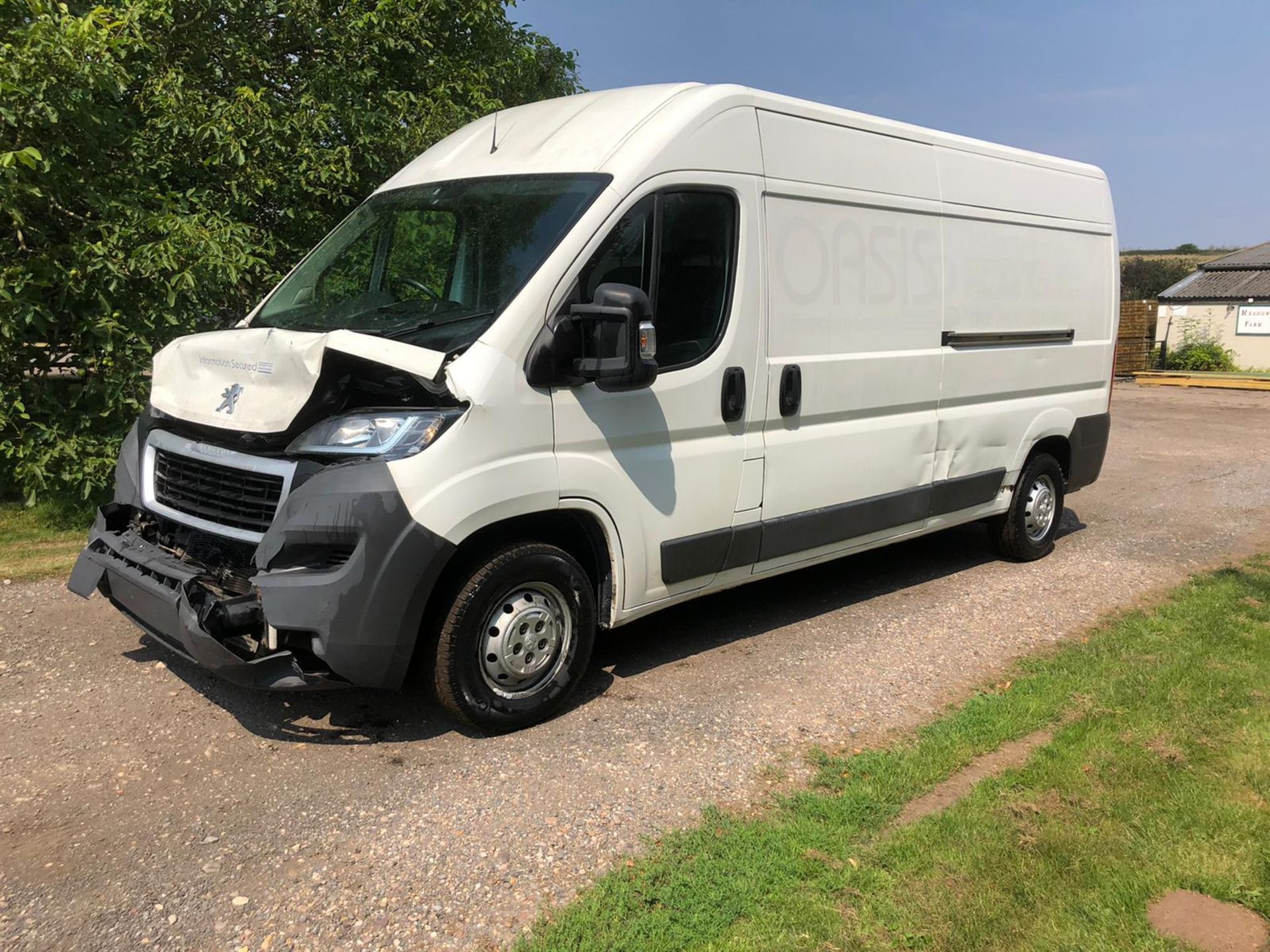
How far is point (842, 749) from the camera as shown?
4.25 metres

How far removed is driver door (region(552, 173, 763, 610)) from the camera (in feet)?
13.9

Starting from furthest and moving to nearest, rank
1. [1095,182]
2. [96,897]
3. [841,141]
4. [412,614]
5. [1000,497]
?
1. [1095,182]
2. [1000,497]
3. [841,141]
4. [412,614]
5. [96,897]

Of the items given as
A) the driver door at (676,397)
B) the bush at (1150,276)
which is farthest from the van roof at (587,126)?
the bush at (1150,276)

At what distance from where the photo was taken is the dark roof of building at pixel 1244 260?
4094 centimetres

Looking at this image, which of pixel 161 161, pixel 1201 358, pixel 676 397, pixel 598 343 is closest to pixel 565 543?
pixel 676 397

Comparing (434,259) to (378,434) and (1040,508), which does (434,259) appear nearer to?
(378,434)

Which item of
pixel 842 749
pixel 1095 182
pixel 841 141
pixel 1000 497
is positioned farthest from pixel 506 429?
pixel 1095 182

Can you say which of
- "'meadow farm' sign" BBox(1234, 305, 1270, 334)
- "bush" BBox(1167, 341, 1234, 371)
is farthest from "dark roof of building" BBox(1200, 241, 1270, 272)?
"bush" BBox(1167, 341, 1234, 371)

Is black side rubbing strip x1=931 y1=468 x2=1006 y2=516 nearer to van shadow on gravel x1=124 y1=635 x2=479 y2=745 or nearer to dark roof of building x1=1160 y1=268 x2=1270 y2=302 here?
van shadow on gravel x1=124 y1=635 x2=479 y2=745

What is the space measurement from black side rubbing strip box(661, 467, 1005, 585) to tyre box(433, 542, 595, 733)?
0.55 meters

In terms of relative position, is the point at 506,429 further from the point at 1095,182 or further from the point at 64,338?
the point at 1095,182

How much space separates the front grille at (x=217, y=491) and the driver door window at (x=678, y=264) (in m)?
1.50

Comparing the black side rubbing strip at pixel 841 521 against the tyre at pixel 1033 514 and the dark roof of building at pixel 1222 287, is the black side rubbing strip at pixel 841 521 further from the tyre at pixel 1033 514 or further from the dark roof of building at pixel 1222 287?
the dark roof of building at pixel 1222 287

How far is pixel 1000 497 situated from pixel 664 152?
375cm
